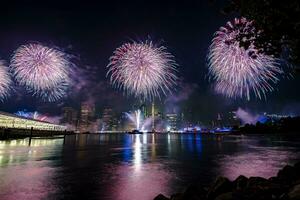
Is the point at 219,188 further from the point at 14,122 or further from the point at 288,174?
the point at 14,122

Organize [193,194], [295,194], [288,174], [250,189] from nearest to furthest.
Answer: [295,194] → [250,189] → [193,194] → [288,174]

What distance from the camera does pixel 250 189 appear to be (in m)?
11.2

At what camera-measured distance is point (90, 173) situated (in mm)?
27156

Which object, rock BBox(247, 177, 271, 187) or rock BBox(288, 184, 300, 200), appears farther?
rock BBox(247, 177, 271, 187)

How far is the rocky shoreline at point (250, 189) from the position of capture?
10.2 m

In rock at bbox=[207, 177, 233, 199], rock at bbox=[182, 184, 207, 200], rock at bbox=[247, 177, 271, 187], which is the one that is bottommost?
rock at bbox=[182, 184, 207, 200]

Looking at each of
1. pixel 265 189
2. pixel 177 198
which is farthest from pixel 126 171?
pixel 265 189

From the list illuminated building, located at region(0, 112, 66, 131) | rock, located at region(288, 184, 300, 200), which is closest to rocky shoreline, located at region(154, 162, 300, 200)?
rock, located at region(288, 184, 300, 200)

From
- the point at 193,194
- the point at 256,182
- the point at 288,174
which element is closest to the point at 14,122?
the point at 193,194

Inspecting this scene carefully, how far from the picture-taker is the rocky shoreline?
1021 cm

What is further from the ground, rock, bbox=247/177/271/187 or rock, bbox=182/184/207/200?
rock, bbox=247/177/271/187

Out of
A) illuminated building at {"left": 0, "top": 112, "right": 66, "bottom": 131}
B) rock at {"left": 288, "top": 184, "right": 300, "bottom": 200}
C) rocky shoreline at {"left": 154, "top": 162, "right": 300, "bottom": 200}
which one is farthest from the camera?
illuminated building at {"left": 0, "top": 112, "right": 66, "bottom": 131}

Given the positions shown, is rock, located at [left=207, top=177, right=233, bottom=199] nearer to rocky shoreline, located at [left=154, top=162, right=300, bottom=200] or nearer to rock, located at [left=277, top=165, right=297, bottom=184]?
rocky shoreline, located at [left=154, top=162, right=300, bottom=200]

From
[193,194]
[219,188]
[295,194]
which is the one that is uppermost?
[295,194]
